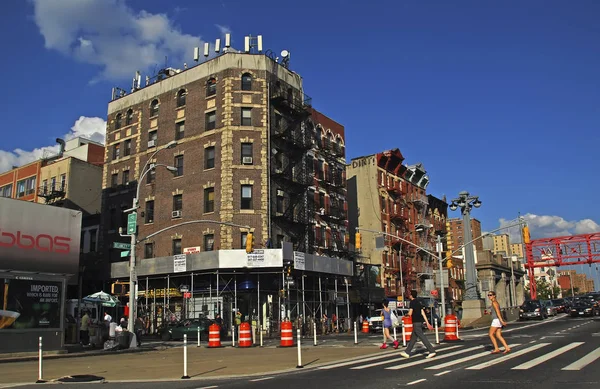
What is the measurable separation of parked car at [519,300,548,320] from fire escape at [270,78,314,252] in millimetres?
20112

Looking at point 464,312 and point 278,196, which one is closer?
point 464,312

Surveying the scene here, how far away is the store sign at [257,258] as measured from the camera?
37.2 meters

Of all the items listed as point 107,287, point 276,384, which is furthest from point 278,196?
point 276,384

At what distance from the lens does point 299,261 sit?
3878cm

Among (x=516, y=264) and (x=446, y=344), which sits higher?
(x=516, y=264)

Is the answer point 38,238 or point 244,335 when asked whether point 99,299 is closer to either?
point 38,238

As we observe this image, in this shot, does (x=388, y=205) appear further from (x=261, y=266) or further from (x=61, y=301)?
(x=61, y=301)

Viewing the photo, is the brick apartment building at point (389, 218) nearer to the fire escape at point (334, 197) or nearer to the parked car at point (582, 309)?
the fire escape at point (334, 197)

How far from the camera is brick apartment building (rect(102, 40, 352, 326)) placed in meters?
39.9

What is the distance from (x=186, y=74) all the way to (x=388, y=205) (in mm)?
27827

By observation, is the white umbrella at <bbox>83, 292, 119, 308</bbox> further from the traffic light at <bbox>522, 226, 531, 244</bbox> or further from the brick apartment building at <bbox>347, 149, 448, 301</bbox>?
the brick apartment building at <bbox>347, 149, 448, 301</bbox>

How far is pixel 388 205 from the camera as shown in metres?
62.1

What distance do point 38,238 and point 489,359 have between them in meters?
20.8

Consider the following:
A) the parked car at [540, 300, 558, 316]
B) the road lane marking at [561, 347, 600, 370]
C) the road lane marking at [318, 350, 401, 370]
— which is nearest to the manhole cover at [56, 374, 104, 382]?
the road lane marking at [318, 350, 401, 370]
